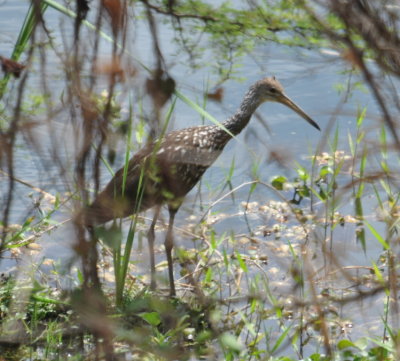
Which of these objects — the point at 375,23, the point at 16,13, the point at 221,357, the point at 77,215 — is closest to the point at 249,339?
the point at 221,357

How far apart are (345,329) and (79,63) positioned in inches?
102

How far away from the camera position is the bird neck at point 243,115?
17.6 feet

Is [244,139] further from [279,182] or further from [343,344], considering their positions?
[343,344]

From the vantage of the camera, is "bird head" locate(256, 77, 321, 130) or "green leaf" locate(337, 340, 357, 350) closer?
"green leaf" locate(337, 340, 357, 350)

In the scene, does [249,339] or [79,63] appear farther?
[249,339]

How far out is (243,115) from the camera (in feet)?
Result: 17.7

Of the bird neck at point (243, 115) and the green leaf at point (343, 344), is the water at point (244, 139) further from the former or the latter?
the green leaf at point (343, 344)

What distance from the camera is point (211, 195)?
539 cm

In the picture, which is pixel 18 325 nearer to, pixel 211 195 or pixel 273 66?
pixel 211 195

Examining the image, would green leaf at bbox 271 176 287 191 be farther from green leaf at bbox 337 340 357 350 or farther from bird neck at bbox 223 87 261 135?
green leaf at bbox 337 340 357 350

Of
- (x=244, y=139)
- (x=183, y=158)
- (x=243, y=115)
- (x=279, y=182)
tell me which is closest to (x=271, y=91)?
(x=243, y=115)

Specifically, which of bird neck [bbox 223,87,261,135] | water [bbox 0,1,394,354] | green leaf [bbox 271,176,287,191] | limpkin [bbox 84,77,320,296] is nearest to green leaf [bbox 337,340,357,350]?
water [bbox 0,1,394,354]

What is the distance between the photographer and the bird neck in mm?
5379

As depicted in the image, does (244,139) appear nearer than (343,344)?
No
